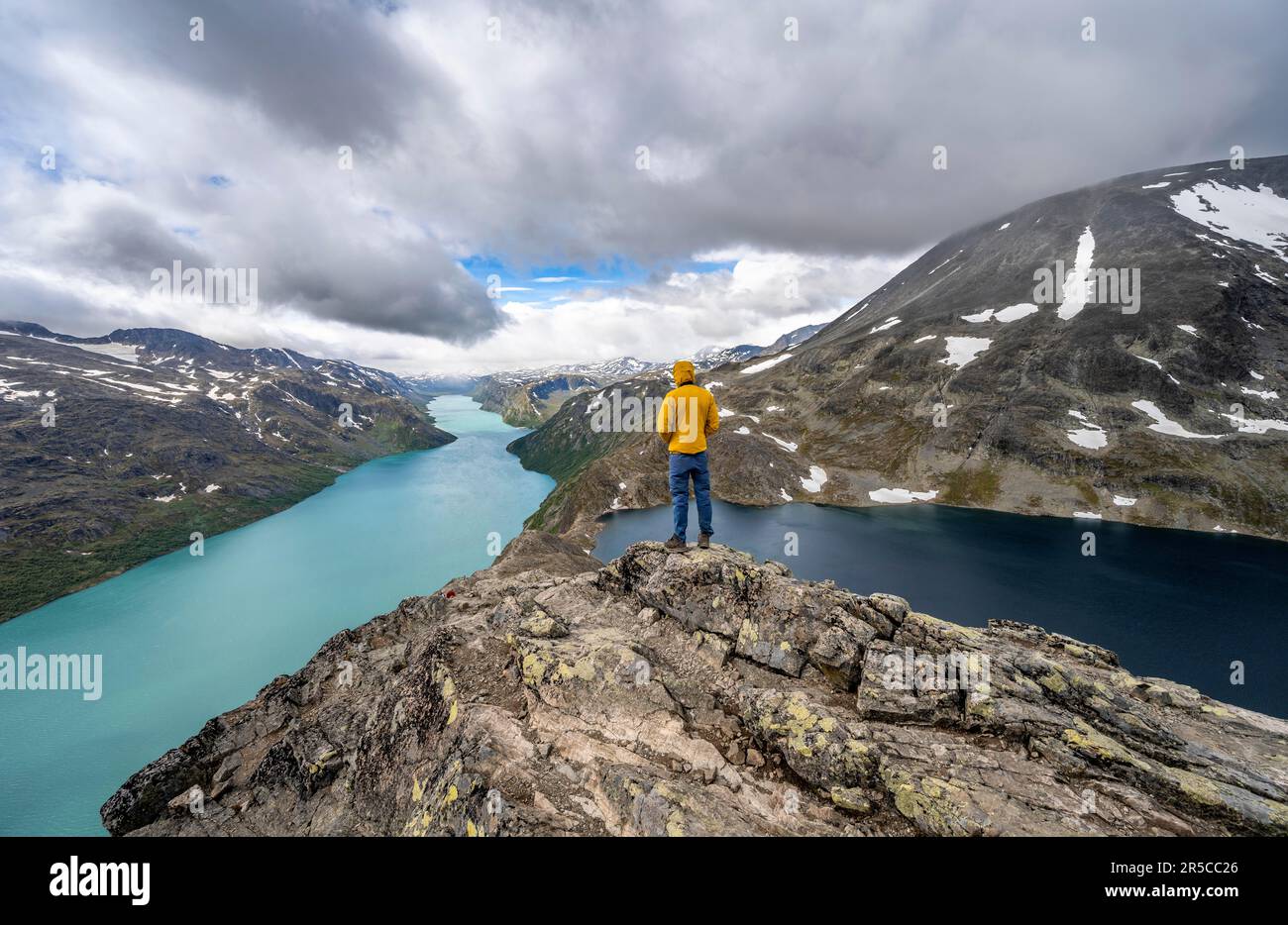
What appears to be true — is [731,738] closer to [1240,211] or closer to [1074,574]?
[1074,574]

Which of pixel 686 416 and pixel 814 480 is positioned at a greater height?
pixel 686 416

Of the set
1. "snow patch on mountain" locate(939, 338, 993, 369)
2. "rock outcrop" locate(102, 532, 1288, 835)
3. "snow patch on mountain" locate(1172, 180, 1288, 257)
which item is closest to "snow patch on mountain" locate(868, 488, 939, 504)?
"snow patch on mountain" locate(939, 338, 993, 369)

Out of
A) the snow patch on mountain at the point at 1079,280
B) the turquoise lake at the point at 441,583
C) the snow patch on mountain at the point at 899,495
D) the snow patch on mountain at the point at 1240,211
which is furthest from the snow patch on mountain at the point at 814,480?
the snow patch on mountain at the point at 1240,211

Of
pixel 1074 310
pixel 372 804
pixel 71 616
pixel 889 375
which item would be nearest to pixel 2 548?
pixel 71 616

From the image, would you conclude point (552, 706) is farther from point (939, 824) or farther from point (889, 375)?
point (889, 375)

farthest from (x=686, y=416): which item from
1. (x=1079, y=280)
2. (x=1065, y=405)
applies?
(x=1079, y=280)
